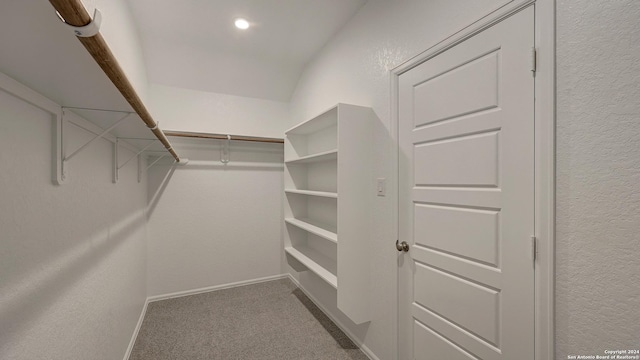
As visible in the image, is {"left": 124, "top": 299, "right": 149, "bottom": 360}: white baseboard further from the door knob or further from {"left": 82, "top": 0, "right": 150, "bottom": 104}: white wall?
the door knob

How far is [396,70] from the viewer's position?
1.61 meters

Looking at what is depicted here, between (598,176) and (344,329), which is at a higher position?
(598,176)

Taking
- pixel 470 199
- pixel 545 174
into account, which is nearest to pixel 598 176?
pixel 545 174

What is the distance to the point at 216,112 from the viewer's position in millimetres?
3023

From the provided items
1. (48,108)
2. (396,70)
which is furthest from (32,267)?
(396,70)

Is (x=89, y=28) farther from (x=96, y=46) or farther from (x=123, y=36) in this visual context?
(x=123, y=36)

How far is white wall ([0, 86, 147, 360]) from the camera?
73 centimetres

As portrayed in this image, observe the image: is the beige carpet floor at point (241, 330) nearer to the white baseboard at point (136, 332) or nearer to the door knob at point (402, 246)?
the white baseboard at point (136, 332)

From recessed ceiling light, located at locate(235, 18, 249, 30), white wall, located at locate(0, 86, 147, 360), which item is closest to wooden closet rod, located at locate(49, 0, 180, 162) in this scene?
white wall, located at locate(0, 86, 147, 360)

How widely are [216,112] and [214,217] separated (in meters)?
1.26

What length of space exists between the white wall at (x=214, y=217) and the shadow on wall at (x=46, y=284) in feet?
4.79

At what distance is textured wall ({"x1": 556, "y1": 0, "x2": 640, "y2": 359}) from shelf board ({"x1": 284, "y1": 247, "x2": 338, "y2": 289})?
4.26 ft

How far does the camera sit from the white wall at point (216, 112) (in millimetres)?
2805

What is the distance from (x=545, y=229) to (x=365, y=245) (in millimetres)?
1081
